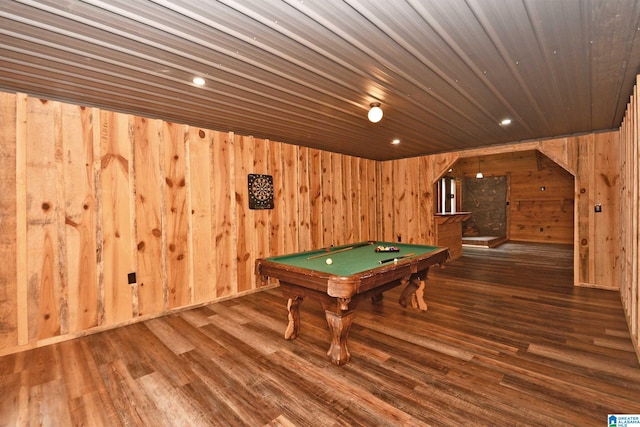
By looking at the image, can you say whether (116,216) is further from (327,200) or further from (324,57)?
(327,200)

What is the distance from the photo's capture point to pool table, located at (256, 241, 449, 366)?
214 cm

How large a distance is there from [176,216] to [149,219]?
0.31 meters

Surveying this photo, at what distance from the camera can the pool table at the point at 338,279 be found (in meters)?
2.14

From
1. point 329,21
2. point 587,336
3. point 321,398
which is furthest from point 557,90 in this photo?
point 321,398

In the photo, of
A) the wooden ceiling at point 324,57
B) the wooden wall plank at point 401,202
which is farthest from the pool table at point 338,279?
the wooden wall plank at point 401,202

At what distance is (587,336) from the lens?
104 inches

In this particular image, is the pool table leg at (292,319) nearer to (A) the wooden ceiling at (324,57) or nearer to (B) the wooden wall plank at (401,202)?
(A) the wooden ceiling at (324,57)

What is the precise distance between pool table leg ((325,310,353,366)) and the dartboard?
8.45 ft

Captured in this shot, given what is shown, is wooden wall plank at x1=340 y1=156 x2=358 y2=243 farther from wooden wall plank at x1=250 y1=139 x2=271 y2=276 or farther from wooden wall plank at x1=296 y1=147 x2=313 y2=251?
wooden wall plank at x1=250 y1=139 x2=271 y2=276

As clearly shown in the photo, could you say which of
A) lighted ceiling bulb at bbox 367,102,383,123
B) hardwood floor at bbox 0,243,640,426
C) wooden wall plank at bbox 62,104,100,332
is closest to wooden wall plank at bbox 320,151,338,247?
hardwood floor at bbox 0,243,640,426

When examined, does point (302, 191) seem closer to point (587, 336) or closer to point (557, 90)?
point (557, 90)

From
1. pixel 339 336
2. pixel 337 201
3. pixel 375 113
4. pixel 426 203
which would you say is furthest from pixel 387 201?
pixel 339 336

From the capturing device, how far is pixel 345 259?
2.96 meters

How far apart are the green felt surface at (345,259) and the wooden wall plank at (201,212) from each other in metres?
1.43
